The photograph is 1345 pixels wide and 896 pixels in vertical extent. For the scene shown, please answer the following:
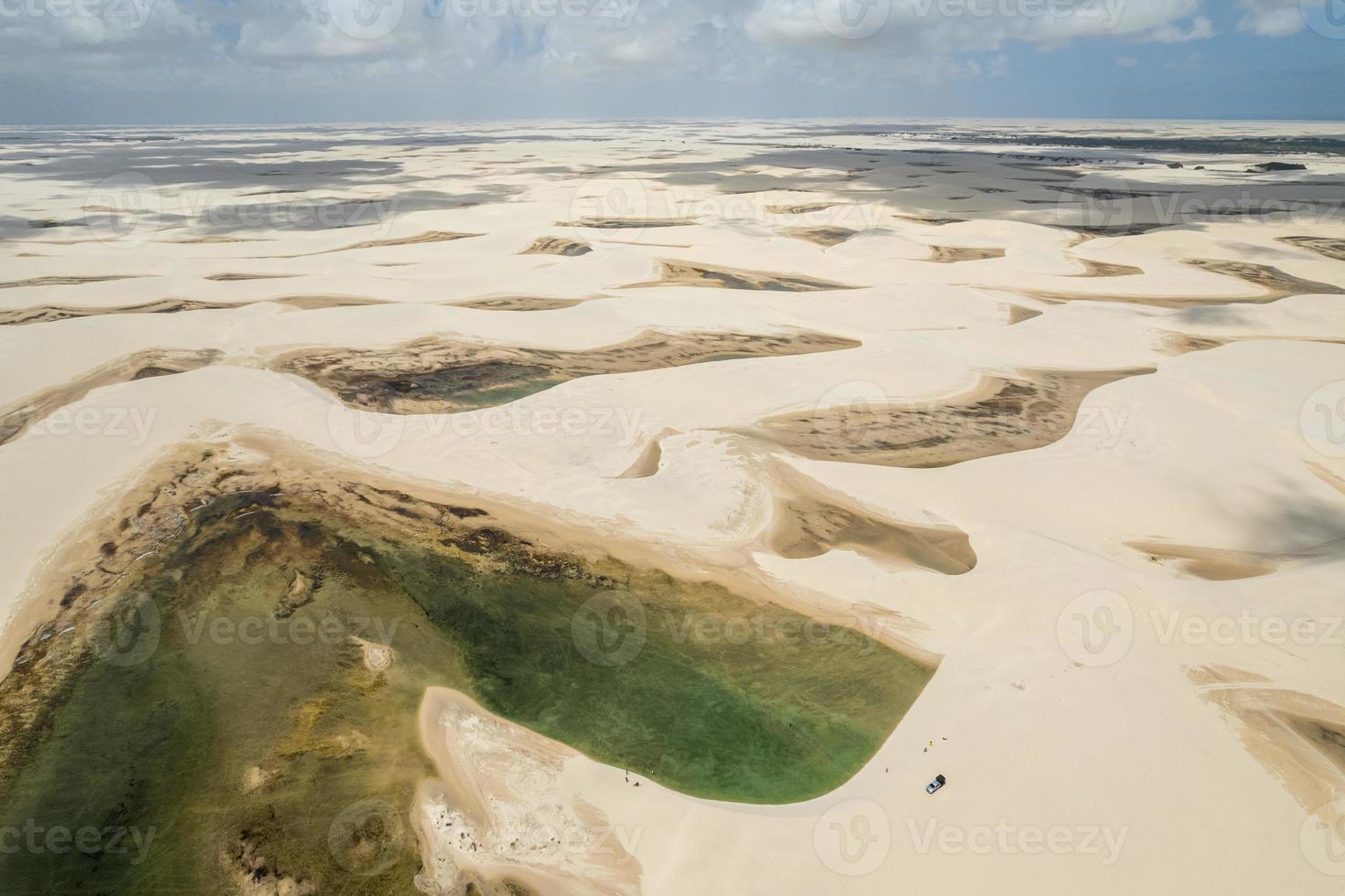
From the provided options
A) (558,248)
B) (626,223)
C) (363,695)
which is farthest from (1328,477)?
(626,223)

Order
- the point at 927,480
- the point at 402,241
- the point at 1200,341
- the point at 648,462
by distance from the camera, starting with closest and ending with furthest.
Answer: the point at 927,480, the point at 648,462, the point at 1200,341, the point at 402,241

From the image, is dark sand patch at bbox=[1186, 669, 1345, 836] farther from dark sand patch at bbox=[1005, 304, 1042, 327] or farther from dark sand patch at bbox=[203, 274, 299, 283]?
dark sand patch at bbox=[203, 274, 299, 283]

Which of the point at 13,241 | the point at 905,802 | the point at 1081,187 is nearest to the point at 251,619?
the point at 905,802

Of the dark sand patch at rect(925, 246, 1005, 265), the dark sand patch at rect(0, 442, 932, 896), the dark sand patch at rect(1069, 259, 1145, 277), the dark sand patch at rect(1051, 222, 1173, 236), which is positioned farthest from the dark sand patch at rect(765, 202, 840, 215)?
the dark sand patch at rect(0, 442, 932, 896)

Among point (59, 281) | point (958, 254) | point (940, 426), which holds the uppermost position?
point (958, 254)

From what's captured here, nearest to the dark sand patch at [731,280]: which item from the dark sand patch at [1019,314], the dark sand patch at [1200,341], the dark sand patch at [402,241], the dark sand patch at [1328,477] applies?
the dark sand patch at [1019,314]

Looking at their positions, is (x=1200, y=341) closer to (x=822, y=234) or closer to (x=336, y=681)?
(x=822, y=234)

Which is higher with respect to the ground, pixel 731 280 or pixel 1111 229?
pixel 1111 229

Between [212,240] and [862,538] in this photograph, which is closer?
[862,538]

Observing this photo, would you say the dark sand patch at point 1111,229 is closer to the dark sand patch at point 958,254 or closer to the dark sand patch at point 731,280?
the dark sand patch at point 958,254
